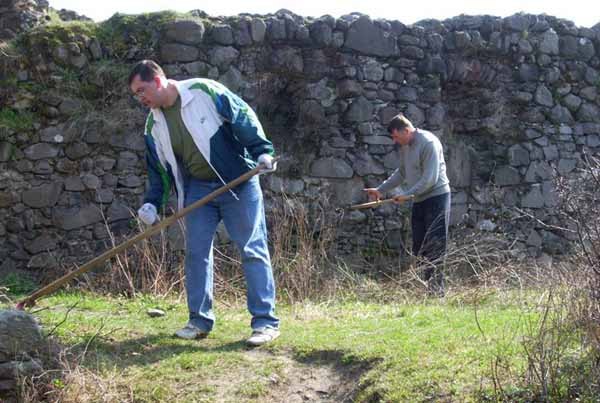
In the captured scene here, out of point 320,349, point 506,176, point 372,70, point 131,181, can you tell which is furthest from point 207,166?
point 506,176

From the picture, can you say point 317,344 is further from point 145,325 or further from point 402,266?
point 402,266

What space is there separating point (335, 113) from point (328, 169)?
64 centimetres

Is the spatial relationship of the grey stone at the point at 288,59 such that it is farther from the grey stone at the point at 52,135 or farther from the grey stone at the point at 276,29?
the grey stone at the point at 52,135

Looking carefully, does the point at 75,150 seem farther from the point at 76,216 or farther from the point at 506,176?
the point at 506,176

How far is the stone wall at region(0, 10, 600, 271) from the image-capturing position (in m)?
7.76

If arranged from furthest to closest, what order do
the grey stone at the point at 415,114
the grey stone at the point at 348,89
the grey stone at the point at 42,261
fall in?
the grey stone at the point at 415,114, the grey stone at the point at 348,89, the grey stone at the point at 42,261

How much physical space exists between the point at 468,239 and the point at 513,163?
4.12 ft

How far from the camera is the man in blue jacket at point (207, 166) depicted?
453cm

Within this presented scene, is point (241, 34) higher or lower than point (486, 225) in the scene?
higher

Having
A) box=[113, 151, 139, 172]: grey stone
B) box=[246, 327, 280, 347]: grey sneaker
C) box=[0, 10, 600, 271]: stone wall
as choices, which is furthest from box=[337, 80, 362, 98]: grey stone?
box=[246, 327, 280, 347]: grey sneaker

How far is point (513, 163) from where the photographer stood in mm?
9312

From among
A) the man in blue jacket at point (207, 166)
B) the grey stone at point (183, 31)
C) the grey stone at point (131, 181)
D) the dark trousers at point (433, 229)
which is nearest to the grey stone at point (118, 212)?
the grey stone at point (131, 181)

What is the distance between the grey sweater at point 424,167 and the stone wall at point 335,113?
165 centimetres

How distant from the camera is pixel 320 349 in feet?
14.6
